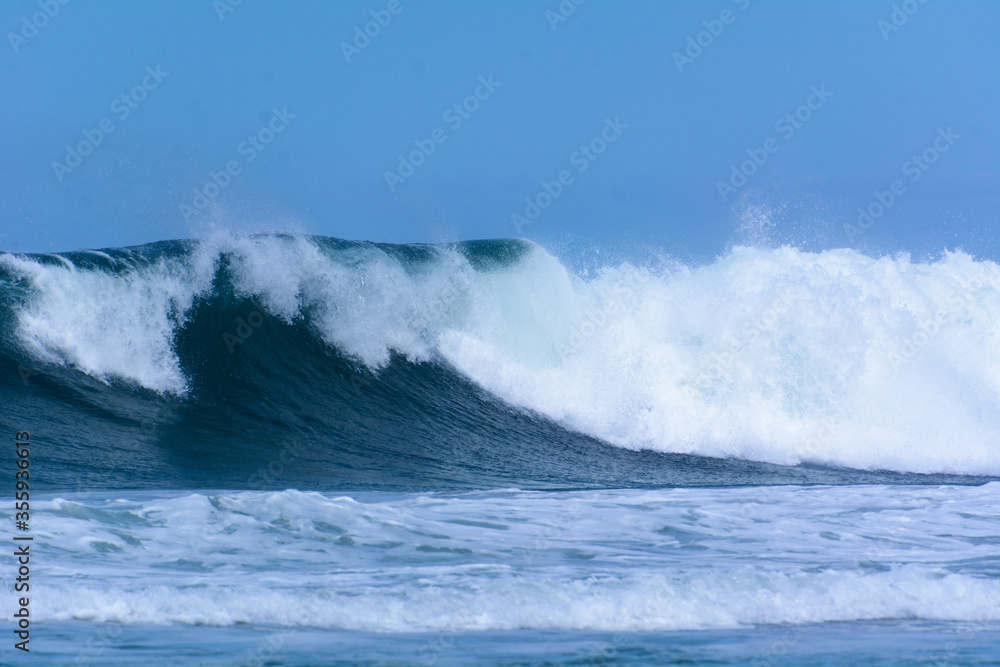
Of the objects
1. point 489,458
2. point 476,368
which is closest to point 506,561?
point 489,458

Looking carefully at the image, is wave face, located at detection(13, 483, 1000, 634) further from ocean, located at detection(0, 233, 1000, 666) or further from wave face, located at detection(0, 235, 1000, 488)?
wave face, located at detection(0, 235, 1000, 488)

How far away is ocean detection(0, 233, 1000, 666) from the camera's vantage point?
13.6 feet

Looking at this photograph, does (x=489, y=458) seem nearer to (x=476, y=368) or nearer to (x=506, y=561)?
(x=476, y=368)

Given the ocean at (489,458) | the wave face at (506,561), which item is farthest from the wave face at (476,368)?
the wave face at (506,561)

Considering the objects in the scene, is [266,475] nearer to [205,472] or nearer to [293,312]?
[205,472]

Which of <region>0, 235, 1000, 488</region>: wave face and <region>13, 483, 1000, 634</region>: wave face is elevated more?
<region>0, 235, 1000, 488</region>: wave face

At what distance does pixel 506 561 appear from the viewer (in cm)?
514

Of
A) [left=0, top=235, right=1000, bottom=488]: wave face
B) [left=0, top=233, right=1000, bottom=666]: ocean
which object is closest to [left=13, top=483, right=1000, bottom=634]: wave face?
[left=0, top=233, right=1000, bottom=666]: ocean

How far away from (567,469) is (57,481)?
181 inches

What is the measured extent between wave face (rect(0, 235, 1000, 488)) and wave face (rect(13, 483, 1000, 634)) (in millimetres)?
2029

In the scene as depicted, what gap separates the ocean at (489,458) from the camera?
13.6 ft

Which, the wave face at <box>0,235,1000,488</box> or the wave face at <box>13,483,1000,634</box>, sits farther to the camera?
the wave face at <box>0,235,1000,488</box>

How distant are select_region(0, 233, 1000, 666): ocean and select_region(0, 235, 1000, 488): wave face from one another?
0.04 meters

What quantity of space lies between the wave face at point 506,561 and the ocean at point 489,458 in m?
0.03
